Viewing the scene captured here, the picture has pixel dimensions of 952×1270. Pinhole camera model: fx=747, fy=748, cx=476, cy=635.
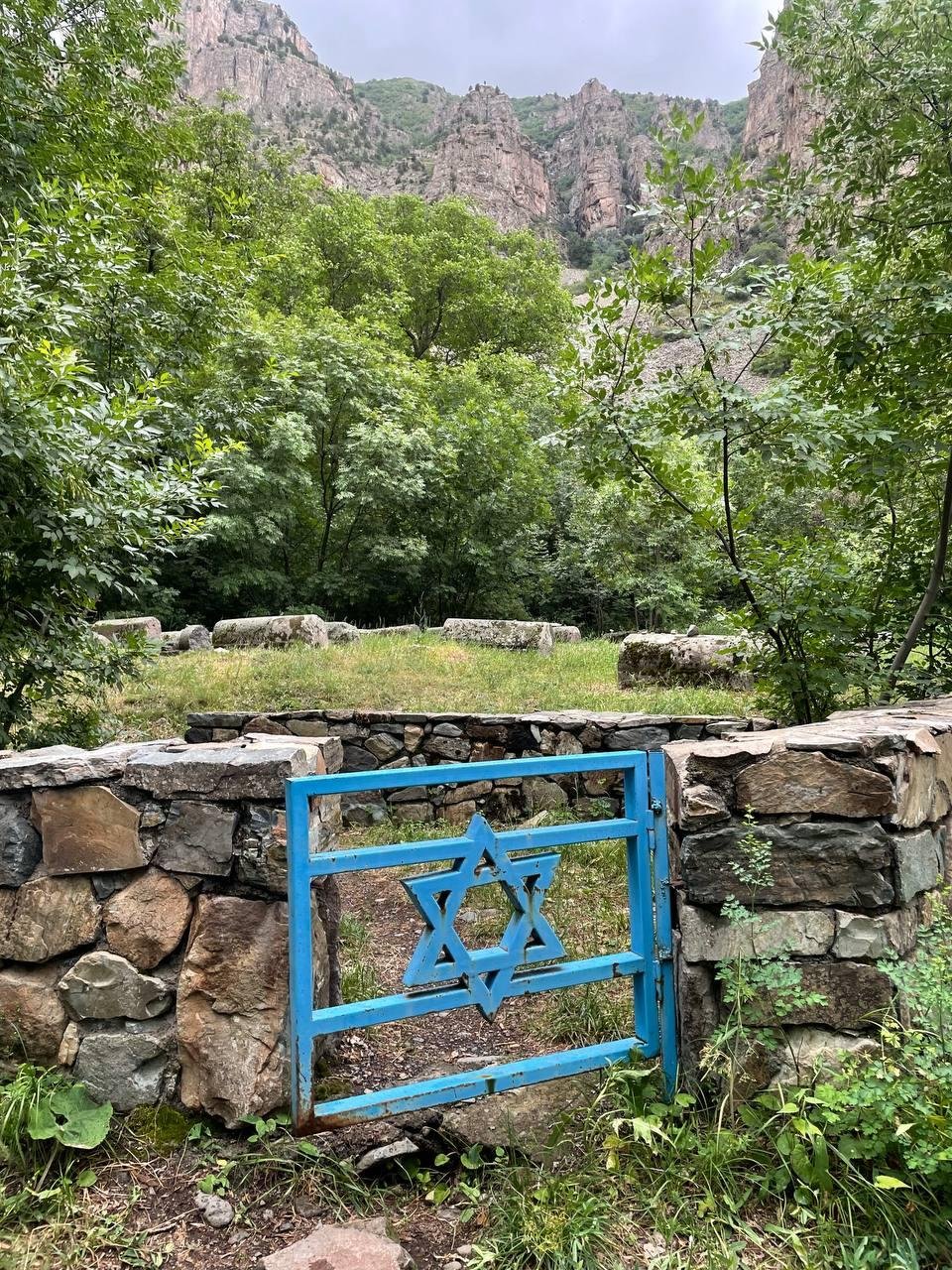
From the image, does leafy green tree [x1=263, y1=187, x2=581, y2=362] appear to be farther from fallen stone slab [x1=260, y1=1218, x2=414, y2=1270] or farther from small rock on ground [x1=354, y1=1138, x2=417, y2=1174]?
fallen stone slab [x1=260, y1=1218, x2=414, y2=1270]

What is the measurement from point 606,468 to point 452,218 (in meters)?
24.5

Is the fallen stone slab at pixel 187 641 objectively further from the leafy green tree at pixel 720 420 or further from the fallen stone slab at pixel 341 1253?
the fallen stone slab at pixel 341 1253

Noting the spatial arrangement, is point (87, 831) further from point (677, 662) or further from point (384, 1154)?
point (677, 662)

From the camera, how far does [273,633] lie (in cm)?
859

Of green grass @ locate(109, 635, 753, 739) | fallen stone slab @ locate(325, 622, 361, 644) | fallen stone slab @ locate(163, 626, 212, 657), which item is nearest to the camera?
green grass @ locate(109, 635, 753, 739)

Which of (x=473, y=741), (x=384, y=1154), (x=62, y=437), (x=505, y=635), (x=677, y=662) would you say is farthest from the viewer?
(x=505, y=635)

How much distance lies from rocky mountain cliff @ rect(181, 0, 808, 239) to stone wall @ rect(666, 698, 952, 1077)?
7221cm

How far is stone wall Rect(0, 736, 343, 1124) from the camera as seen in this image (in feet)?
6.38

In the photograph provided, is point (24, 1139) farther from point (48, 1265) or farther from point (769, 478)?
point (769, 478)

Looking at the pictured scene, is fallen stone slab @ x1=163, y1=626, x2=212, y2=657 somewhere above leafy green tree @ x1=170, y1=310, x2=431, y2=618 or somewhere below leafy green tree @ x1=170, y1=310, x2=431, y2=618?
below

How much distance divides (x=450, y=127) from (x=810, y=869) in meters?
97.3

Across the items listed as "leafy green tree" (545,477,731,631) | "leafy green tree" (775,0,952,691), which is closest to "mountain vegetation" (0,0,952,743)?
"leafy green tree" (775,0,952,691)

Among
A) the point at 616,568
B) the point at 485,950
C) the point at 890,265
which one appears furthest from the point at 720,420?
the point at 616,568

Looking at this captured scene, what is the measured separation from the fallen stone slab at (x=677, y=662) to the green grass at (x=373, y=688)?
0.23 m
